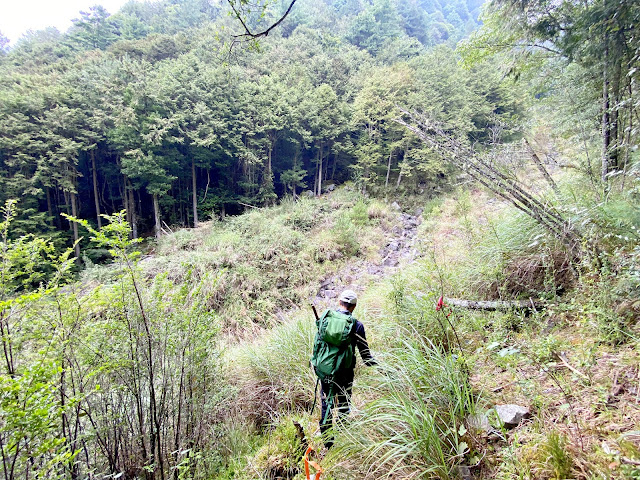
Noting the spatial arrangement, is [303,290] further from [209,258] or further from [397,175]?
[397,175]

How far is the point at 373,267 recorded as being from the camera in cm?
838

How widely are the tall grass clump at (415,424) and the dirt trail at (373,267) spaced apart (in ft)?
12.9

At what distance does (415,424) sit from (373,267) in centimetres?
707

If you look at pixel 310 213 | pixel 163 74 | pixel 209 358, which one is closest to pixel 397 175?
pixel 310 213

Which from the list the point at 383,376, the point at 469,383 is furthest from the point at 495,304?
the point at 383,376

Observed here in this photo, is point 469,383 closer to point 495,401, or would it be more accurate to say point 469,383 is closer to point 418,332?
point 495,401

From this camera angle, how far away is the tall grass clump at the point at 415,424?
4.36 ft

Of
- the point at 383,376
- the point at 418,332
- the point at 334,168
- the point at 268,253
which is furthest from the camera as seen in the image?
the point at 334,168

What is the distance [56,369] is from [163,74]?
58.2ft

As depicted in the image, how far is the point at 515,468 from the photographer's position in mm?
1163

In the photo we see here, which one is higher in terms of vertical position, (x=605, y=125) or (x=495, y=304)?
(x=605, y=125)

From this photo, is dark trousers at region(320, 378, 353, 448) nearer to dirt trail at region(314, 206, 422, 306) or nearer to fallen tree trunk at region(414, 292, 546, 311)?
fallen tree trunk at region(414, 292, 546, 311)

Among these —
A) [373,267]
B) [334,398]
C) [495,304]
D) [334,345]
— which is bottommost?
[373,267]

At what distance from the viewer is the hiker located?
79.6 inches
